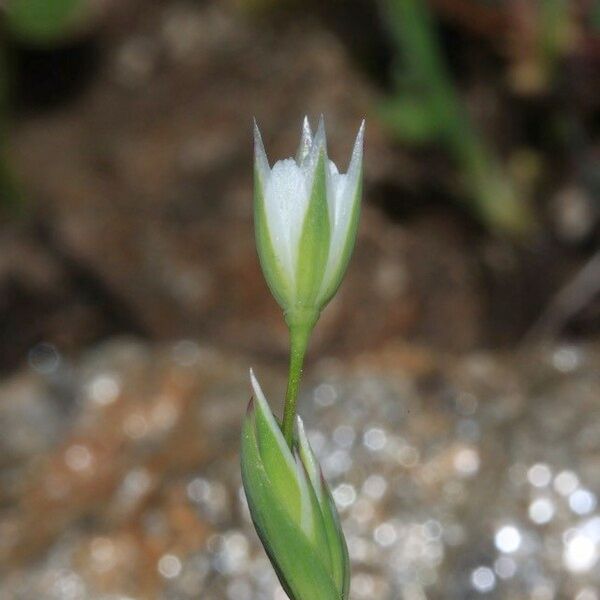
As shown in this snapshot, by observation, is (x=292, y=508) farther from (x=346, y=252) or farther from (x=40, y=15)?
(x=40, y=15)

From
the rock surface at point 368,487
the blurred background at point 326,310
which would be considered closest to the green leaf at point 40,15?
the blurred background at point 326,310

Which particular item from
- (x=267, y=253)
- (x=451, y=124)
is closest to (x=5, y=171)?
(x=451, y=124)

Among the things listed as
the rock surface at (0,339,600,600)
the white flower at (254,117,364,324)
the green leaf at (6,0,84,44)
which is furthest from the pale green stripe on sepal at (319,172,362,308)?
the green leaf at (6,0,84,44)

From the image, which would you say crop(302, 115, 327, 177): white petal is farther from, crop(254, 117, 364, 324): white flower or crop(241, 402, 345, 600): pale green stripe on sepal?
crop(241, 402, 345, 600): pale green stripe on sepal

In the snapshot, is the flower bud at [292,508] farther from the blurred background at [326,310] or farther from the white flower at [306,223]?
the blurred background at [326,310]

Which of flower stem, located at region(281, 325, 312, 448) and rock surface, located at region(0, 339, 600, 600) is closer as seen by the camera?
flower stem, located at region(281, 325, 312, 448)

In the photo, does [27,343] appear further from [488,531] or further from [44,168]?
[488,531]

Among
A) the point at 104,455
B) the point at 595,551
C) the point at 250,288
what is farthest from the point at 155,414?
the point at 595,551
